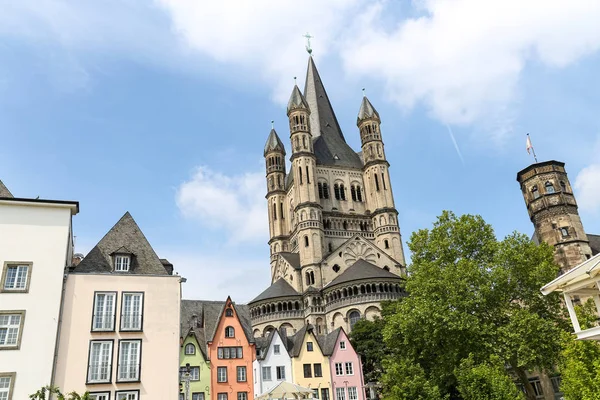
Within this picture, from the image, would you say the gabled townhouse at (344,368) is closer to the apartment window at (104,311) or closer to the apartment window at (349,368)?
the apartment window at (349,368)

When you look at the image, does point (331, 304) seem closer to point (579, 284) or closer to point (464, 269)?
point (464, 269)

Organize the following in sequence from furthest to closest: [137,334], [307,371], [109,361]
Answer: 1. [307,371]
2. [137,334]
3. [109,361]

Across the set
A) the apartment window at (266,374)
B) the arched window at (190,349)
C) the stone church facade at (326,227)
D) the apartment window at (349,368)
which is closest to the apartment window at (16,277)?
the arched window at (190,349)

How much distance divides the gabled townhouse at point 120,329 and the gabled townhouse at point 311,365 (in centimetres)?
1983

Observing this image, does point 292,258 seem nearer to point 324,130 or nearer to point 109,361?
point 324,130

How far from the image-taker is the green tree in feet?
102

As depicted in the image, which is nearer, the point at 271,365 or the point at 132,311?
the point at 132,311

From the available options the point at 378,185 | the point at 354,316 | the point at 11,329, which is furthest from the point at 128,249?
the point at 378,185

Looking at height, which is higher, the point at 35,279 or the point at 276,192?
the point at 276,192

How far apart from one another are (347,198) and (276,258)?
15.1 metres

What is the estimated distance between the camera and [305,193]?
71438mm

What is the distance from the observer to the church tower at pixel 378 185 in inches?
2859

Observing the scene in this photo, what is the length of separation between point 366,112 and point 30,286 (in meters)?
65.4

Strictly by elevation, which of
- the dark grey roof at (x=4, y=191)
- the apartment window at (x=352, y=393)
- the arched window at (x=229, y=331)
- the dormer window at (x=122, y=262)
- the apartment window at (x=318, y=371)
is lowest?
the apartment window at (x=352, y=393)
